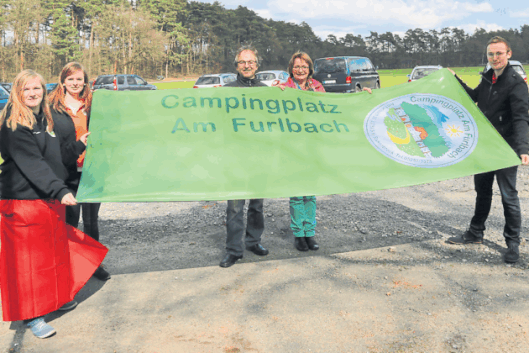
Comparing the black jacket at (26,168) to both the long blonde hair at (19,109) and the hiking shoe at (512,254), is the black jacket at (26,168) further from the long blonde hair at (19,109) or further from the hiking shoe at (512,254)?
the hiking shoe at (512,254)

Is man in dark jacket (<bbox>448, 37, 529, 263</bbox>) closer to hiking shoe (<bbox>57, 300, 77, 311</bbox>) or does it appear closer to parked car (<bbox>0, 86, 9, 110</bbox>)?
hiking shoe (<bbox>57, 300, 77, 311</bbox>)

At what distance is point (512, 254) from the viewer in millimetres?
3779

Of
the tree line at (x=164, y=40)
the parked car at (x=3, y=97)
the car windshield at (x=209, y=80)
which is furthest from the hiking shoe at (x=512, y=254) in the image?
the tree line at (x=164, y=40)

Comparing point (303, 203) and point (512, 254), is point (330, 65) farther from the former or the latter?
point (512, 254)

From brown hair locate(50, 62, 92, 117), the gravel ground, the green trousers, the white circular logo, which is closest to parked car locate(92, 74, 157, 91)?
the gravel ground

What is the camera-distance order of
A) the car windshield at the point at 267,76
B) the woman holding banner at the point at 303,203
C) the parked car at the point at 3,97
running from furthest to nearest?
1. the car windshield at the point at 267,76
2. the parked car at the point at 3,97
3. the woman holding banner at the point at 303,203

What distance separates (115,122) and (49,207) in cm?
91

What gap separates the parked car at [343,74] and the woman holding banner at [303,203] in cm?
1465

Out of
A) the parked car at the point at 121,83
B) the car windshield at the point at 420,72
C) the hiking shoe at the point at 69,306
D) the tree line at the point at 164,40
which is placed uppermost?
the tree line at the point at 164,40

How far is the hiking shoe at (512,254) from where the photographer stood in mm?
3750

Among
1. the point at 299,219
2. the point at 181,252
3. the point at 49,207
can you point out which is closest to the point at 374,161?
the point at 299,219

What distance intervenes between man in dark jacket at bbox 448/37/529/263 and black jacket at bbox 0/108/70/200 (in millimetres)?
3919

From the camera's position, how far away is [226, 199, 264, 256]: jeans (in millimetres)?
3850

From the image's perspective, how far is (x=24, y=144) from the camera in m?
2.67
